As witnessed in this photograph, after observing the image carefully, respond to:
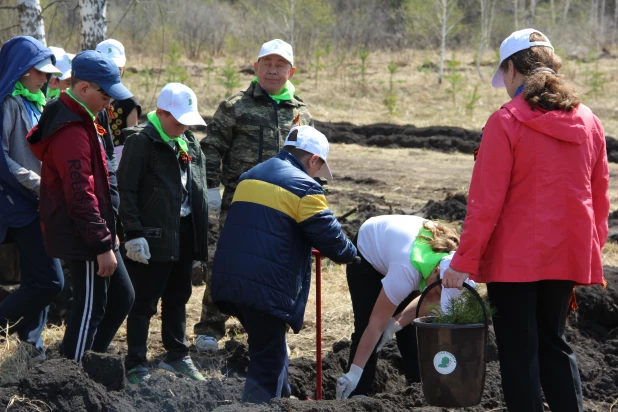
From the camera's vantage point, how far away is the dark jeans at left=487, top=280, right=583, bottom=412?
361 centimetres

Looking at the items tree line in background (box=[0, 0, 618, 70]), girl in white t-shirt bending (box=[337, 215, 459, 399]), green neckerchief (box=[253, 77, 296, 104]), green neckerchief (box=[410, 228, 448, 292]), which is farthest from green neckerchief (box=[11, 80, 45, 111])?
tree line in background (box=[0, 0, 618, 70])

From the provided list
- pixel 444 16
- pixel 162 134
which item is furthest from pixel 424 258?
pixel 444 16

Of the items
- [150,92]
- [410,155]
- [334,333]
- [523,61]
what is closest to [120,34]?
[150,92]

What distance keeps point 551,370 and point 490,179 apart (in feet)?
3.05

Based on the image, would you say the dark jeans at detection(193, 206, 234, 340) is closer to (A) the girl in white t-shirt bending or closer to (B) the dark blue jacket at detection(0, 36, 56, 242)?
(A) the girl in white t-shirt bending

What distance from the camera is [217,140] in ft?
18.1

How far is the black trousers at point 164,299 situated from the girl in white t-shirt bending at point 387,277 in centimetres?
98

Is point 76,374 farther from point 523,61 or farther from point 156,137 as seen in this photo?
point 523,61

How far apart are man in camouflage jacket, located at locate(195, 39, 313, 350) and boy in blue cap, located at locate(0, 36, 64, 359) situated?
3.84 ft

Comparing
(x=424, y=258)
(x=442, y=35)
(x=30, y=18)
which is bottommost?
(x=424, y=258)

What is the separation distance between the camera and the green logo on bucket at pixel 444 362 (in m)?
3.76

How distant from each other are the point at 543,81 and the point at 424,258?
120 centimetres

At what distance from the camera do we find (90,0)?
28.8ft

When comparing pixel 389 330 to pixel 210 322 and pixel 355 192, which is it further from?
pixel 355 192
